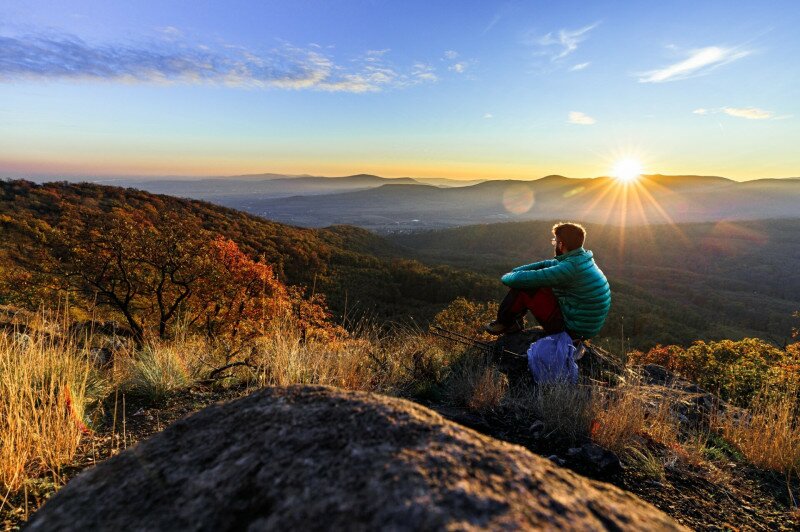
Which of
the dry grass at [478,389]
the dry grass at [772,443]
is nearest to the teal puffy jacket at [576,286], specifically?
the dry grass at [478,389]

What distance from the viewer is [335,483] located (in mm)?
1015

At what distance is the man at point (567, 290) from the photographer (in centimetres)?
423

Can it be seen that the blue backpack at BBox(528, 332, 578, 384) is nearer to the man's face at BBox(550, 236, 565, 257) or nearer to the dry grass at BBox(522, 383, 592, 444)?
the dry grass at BBox(522, 383, 592, 444)

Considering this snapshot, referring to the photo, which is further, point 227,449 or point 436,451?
point 227,449

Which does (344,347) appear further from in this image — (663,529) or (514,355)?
(663,529)

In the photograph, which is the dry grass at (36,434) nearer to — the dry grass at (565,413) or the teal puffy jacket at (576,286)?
the dry grass at (565,413)

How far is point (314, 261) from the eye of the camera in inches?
1857

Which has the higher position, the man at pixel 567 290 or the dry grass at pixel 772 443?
the man at pixel 567 290

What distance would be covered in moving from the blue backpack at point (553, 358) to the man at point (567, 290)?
173 millimetres

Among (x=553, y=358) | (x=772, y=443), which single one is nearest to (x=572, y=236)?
(x=553, y=358)

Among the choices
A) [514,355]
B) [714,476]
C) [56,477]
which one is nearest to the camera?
[56,477]

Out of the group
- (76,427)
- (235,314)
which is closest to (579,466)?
(76,427)

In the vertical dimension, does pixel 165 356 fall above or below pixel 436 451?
below

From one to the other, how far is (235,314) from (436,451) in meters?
14.2
